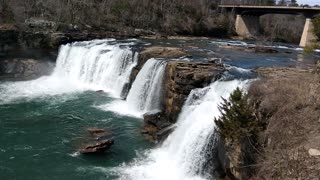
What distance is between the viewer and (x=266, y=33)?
58.6m

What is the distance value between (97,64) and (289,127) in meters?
17.7

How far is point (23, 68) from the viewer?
95.1 feet

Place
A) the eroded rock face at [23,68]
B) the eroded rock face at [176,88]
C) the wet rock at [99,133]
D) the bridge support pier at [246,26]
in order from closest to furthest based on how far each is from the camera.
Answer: the wet rock at [99,133] → the eroded rock face at [176,88] → the eroded rock face at [23,68] → the bridge support pier at [246,26]

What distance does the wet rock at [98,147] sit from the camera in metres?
14.8

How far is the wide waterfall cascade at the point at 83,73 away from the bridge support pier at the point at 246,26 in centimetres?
3117

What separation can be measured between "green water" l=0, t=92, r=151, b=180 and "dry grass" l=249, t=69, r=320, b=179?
5.44 metres

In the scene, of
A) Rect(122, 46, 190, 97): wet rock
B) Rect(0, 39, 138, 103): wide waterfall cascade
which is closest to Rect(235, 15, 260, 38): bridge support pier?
Rect(0, 39, 138, 103): wide waterfall cascade

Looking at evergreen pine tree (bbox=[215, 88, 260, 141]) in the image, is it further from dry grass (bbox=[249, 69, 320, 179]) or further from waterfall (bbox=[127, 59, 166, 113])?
waterfall (bbox=[127, 59, 166, 113])

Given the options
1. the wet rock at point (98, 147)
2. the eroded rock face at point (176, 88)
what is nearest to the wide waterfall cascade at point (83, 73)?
the eroded rock face at point (176, 88)

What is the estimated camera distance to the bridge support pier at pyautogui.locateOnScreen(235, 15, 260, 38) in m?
56.0

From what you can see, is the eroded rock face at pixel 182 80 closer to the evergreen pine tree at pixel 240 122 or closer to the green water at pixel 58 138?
the green water at pixel 58 138

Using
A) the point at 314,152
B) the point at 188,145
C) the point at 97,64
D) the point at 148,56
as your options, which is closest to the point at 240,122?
the point at 314,152

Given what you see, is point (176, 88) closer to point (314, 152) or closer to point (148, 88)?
point (148, 88)

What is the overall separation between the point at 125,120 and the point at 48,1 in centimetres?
2596
